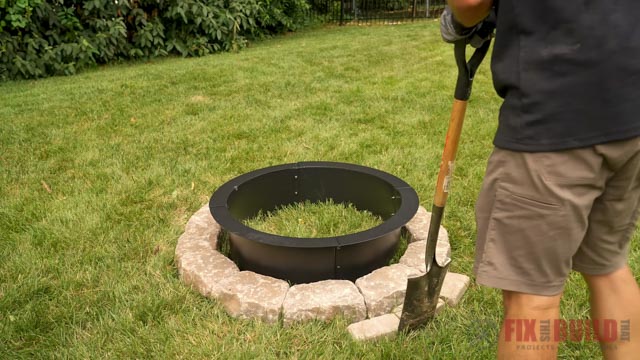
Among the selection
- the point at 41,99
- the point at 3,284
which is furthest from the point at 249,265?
the point at 41,99

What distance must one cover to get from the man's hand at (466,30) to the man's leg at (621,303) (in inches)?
30.9

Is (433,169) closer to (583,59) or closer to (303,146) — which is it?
(303,146)

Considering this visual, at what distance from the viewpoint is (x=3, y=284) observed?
99.7 inches

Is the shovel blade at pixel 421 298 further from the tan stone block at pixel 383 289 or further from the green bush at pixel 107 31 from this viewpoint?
the green bush at pixel 107 31

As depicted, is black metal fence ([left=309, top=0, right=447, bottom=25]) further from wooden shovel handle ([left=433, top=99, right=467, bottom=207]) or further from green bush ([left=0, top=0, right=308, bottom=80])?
wooden shovel handle ([left=433, top=99, right=467, bottom=207])

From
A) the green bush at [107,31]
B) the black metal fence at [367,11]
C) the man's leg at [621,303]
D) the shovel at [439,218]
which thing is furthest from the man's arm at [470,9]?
→ the black metal fence at [367,11]

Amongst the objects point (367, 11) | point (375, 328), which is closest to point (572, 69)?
point (375, 328)

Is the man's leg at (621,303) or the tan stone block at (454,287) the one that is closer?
the man's leg at (621,303)

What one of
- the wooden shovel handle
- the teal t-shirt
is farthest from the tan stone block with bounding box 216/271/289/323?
the teal t-shirt

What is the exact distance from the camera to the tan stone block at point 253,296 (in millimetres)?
2234

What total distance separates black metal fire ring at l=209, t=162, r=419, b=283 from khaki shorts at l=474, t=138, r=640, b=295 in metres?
1.02

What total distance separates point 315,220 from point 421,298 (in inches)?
44.1

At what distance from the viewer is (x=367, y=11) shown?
13.6m

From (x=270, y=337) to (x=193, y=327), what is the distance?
33cm
